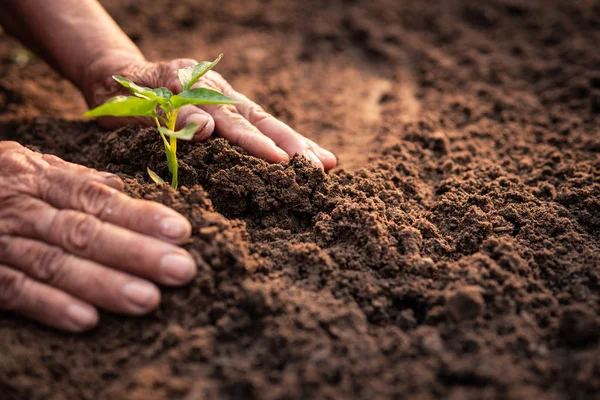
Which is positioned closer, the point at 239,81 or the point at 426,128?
the point at 426,128

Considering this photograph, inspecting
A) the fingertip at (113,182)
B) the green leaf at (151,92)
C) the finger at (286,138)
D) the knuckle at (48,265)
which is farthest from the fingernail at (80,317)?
the finger at (286,138)

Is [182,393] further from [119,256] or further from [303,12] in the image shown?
[303,12]

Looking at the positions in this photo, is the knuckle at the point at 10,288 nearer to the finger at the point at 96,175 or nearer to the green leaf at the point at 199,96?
the finger at the point at 96,175

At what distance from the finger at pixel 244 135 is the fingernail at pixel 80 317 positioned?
885 mm

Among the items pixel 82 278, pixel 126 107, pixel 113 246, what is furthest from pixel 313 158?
pixel 82 278

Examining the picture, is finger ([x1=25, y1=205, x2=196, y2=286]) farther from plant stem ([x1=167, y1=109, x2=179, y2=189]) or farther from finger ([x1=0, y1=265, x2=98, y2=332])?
plant stem ([x1=167, y1=109, x2=179, y2=189])

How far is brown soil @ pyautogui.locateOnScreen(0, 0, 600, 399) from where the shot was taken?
4.43 ft

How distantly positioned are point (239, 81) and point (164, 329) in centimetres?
207

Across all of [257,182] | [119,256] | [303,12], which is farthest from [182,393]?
[303,12]

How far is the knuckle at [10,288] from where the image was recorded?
144cm

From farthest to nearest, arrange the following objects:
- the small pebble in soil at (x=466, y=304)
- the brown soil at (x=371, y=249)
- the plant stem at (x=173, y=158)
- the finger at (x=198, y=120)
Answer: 1. the finger at (x=198, y=120)
2. the plant stem at (x=173, y=158)
3. the small pebble in soil at (x=466, y=304)
4. the brown soil at (x=371, y=249)

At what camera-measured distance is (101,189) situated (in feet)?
5.11

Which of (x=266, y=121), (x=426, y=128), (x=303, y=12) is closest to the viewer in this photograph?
(x=266, y=121)

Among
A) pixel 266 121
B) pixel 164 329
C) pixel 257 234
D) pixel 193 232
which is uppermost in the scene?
pixel 266 121
